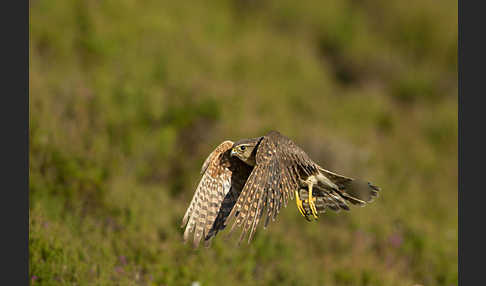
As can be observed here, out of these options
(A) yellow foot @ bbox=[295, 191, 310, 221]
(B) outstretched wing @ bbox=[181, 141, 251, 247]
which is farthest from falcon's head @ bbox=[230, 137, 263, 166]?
(A) yellow foot @ bbox=[295, 191, 310, 221]

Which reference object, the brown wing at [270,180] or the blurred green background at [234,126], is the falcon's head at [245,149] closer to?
the brown wing at [270,180]

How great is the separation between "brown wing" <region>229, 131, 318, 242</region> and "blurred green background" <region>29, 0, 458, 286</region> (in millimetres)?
444

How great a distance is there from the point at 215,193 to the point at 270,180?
76cm

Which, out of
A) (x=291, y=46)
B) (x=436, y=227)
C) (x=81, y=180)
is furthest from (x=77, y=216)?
(x=291, y=46)

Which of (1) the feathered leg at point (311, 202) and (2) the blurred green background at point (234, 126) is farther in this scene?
(2) the blurred green background at point (234, 126)

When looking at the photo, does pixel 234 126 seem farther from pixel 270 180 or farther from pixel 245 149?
pixel 270 180

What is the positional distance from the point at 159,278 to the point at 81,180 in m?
2.15

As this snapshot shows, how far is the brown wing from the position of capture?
414 cm

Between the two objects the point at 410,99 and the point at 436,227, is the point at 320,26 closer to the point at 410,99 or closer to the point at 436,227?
the point at 410,99

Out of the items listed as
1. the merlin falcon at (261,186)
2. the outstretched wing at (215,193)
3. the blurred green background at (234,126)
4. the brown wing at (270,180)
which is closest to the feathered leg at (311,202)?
the merlin falcon at (261,186)

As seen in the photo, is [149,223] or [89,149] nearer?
[149,223]

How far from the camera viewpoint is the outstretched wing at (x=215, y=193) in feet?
15.8

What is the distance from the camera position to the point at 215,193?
4918mm

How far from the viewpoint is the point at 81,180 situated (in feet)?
23.4
